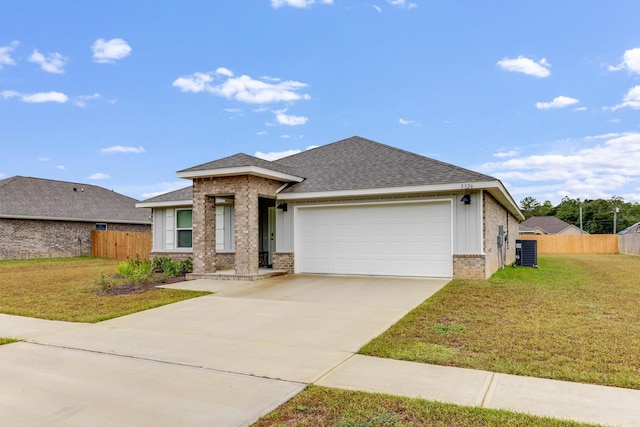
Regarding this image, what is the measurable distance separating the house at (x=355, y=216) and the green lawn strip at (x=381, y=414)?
340 inches

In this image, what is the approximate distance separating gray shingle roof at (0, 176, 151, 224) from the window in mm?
13845

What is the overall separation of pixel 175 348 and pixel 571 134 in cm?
2762

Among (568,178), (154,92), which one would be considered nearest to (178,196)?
(154,92)

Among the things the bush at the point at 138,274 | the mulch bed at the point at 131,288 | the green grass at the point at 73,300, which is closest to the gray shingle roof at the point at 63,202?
the green grass at the point at 73,300

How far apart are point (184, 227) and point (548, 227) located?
54010mm

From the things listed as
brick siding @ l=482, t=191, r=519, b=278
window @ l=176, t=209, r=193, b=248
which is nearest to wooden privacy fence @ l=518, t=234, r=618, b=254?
brick siding @ l=482, t=191, r=519, b=278

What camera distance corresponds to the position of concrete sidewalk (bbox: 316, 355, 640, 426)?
3455 mm

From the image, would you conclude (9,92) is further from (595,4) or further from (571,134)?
(571,134)

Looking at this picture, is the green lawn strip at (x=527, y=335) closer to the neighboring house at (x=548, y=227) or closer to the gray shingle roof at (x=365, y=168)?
the gray shingle roof at (x=365, y=168)

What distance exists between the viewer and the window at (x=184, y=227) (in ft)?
52.9

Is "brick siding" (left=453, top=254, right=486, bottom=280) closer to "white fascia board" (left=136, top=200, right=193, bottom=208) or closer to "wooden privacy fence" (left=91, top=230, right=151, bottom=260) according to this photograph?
"white fascia board" (left=136, top=200, right=193, bottom=208)

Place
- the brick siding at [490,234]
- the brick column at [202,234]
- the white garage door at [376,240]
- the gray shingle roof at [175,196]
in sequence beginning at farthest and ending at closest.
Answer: the gray shingle roof at [175,196] < the brick column at [202,234] < the white garage door at [376,240] < the brick siding at [490,234]

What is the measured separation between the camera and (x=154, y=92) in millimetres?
18328

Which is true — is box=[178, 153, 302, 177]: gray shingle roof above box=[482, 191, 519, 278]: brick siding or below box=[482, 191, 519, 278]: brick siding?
above
